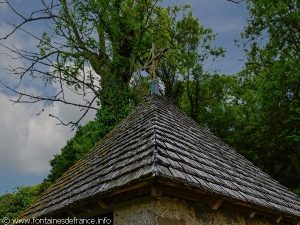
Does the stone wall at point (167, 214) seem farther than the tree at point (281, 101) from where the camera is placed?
No

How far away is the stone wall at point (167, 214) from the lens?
13.1 feet

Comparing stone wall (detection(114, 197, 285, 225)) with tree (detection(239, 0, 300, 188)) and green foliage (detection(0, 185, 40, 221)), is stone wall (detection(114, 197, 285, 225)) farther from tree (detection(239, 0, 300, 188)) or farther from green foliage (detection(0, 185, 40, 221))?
green foliage (detection(0, 185, 40, 221))

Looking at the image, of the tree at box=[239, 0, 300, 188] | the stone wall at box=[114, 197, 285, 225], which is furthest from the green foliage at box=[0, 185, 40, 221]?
the stone wall at box=[114, 197, 285, 225]

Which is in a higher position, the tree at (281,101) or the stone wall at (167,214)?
the tree at (281,101)

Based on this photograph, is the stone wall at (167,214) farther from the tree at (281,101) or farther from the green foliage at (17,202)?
the green foliage at (17,202)

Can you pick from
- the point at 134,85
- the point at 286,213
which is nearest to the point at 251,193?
the point at 286,213

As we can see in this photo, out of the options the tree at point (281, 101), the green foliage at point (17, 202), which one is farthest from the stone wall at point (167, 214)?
the green foliage at point (17, 202)

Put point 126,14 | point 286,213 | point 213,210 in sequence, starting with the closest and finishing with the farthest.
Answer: point 213,210, point 286,213, point 126,14

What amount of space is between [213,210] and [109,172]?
1.51 meters

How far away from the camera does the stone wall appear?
3983 millimetres

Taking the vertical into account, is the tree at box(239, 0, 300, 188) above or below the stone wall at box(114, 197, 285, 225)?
above

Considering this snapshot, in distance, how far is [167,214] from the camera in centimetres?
405

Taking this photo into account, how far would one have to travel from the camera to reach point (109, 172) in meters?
4.98

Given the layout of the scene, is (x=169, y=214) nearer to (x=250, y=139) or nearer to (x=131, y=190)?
(x=131, y=190)
